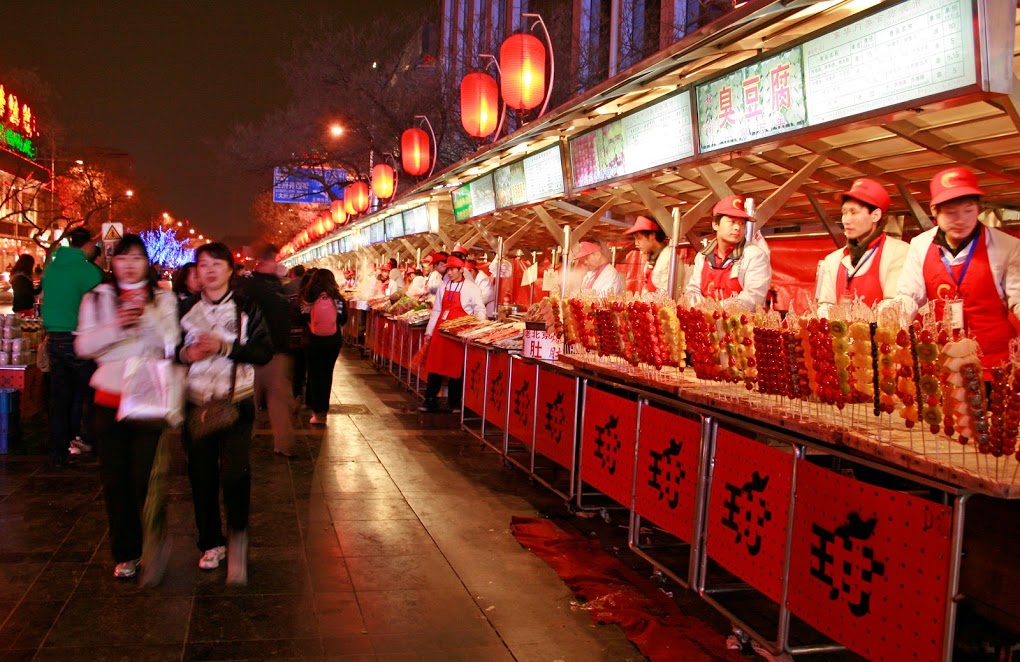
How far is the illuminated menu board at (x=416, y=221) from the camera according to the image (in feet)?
63.4

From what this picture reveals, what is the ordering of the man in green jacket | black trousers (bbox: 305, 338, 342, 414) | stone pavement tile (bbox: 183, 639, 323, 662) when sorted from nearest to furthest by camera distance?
stone pavement tile (bbox: 183, 639, 323, 662) < the man in green jacket < black trousers (bbox: 305, 338, 342, 414)

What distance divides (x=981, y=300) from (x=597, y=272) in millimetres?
4837

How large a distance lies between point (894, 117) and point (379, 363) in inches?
634

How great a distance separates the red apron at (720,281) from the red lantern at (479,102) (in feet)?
25.5

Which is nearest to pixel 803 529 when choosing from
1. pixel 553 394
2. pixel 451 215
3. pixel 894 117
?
pixel 894 117

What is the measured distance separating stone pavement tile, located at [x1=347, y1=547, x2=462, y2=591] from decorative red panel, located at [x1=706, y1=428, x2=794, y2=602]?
1.73 meters

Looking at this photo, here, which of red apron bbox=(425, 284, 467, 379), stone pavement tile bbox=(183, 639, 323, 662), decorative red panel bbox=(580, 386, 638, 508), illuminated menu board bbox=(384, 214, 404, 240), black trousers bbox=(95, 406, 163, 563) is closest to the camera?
stone pavement tile bbox=(183, 639, 323, 662)

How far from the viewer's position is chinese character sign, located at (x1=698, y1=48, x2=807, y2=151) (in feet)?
18.4

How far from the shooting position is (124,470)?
520cm

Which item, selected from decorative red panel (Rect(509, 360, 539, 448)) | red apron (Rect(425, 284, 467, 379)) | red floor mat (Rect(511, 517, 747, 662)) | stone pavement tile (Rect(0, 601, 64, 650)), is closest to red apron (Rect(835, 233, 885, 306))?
red floor mat (Rect(511, 517, 747, 662))

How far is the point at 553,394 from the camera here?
7.80m

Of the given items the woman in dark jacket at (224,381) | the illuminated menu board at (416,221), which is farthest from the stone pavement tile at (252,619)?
the illuminated menu board at (416,221)

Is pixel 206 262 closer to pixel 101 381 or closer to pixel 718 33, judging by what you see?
pixel 101 381

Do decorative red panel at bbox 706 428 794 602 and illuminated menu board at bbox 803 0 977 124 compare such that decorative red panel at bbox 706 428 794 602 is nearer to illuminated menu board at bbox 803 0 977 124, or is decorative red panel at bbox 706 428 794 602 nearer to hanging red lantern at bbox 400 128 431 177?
illuminated menu board at bbox 803 0 977 124
